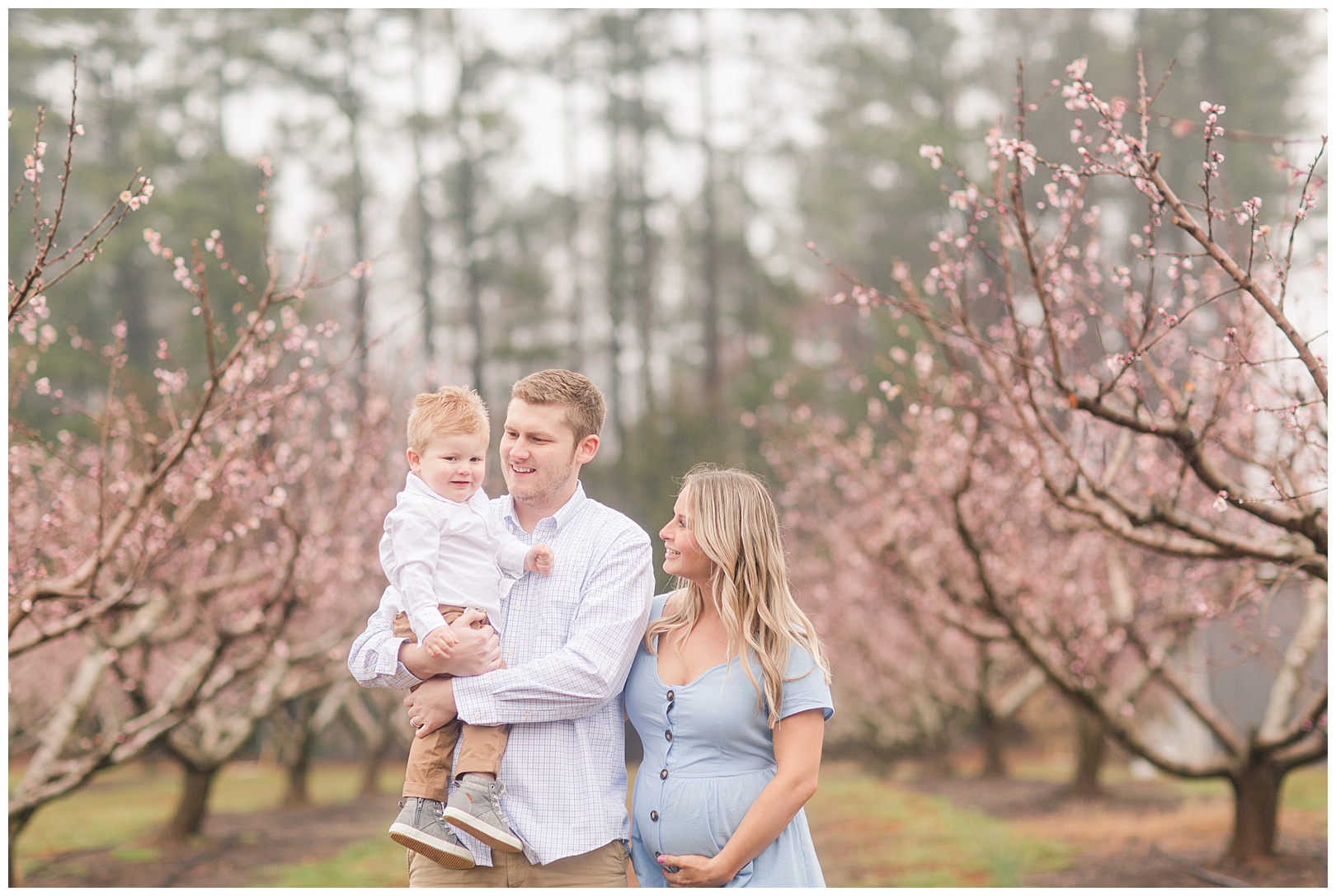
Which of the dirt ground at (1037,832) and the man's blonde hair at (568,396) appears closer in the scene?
the man's blonde hair at (568,396)

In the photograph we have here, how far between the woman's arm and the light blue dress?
0.04 meters

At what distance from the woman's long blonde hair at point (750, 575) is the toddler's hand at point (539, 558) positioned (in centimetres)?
37

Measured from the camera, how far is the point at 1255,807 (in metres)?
7.10

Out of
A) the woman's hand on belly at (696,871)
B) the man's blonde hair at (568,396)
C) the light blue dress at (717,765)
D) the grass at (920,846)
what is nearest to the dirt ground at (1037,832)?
the grass at (920,846)

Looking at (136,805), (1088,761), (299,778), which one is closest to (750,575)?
(1088,761)

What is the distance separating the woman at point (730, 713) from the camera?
2.50 metres

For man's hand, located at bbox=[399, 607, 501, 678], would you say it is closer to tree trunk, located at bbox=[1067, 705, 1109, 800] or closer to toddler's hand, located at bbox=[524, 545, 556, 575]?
toddler's hand, located at bbox=[524, 545, 556, 575]

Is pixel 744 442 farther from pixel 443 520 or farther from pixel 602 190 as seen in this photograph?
pixel 443 520

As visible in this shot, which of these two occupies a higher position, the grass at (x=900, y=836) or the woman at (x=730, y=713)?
the woman at (x=730, y=713)

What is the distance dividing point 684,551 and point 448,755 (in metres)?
0.72

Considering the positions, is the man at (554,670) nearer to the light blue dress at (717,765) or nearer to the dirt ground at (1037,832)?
the light blue dress at (717,765)

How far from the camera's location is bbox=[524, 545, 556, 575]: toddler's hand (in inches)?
106

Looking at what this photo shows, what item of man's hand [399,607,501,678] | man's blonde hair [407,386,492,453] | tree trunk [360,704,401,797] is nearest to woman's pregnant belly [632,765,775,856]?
man's hand [399,607,501,678]

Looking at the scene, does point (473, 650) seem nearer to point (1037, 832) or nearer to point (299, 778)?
point (1037, 832)
